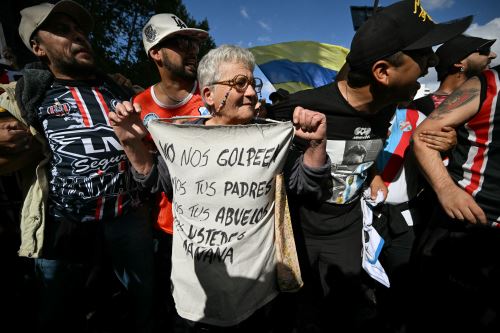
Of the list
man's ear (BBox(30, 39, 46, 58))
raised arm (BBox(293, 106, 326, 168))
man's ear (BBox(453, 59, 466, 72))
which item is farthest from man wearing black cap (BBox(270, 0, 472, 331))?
man's ear (BBox(30, 39, 46, 58))

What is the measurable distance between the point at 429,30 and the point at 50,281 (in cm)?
320

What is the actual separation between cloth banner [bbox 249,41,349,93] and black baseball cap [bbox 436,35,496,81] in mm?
2079

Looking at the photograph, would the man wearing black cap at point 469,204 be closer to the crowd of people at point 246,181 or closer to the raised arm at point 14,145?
the crowd of people at point 246,181

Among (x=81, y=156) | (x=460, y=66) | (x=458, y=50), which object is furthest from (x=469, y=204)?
(x=81, y=156)

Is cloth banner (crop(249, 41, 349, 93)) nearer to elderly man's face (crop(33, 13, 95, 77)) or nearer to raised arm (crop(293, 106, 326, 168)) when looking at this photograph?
elderly man's face (crop(33, 13, 95, 77))

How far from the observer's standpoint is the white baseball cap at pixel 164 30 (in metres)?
2.43

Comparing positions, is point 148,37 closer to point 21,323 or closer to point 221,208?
point 221,208

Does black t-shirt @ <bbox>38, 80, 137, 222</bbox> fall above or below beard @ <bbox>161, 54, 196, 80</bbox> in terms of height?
below

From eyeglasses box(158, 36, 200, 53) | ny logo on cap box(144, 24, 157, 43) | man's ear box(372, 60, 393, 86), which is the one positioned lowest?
man's ear box(372, 60, 393, 86)

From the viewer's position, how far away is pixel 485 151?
172cm

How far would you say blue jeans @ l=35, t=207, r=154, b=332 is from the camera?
202cm

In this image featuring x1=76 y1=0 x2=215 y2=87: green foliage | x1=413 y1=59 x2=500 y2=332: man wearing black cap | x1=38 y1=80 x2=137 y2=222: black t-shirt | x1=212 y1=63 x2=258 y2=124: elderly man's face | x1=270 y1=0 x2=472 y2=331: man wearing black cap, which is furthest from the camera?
x1=76 y1=0 x2=215 y2=87: green foliage

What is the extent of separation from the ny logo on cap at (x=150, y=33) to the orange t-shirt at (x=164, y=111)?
49 centimetres

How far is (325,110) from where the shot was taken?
1999 millimetres
